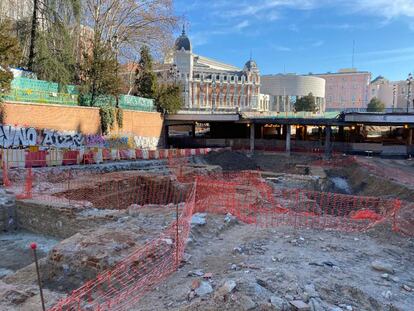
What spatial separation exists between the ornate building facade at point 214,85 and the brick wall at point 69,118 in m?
62.1

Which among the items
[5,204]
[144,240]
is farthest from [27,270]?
[5,204]

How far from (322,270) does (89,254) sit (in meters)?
4.48

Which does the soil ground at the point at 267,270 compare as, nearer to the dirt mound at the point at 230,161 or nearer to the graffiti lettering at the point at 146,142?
the dirt mound at the point at 230,161

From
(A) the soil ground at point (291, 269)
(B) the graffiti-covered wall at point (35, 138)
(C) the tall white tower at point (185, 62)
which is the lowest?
(A) the soil ground at point (291, 269)

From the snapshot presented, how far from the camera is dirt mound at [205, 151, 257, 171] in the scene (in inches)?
1138

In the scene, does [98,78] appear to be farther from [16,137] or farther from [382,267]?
[382,267]

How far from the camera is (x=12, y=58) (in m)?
20.9

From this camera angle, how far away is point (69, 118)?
2605 cm

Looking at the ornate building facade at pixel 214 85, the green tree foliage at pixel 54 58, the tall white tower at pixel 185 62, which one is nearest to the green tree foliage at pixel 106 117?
the green tree foliage at pixel 54 58

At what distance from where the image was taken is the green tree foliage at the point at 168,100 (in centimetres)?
3788

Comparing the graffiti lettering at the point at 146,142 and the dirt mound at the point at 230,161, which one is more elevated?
the graffiti lettering at the point at 146,142

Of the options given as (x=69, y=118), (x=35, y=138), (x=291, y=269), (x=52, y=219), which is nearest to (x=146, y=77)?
(x=69, y=118)

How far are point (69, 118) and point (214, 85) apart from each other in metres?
79.1

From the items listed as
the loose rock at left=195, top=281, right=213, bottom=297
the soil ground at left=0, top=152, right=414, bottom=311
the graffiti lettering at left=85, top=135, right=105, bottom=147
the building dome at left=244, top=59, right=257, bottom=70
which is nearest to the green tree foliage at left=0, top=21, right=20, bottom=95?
the graffiti lettering at left=85, top=135, right=105, bottom=147
